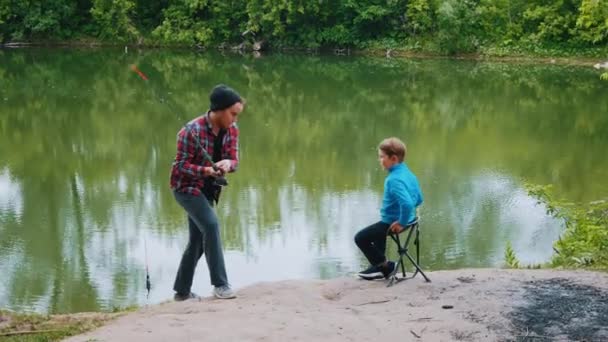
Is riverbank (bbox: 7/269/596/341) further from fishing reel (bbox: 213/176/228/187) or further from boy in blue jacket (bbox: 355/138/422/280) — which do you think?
fishing reel (bbox: 213/176/228/187)

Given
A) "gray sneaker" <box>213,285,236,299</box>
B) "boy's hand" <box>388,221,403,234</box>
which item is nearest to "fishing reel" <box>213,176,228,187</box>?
"gray sneaker" <box>213,285,236,299</box>

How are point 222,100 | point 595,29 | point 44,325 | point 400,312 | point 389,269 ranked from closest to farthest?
point 400,312, point 44,325, point 222,100, point 389,269, point 595,29

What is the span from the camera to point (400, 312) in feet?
16.2

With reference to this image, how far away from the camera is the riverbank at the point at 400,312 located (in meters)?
4.46

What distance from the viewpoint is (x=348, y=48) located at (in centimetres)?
3734

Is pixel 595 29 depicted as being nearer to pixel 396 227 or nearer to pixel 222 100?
pixel 396 227

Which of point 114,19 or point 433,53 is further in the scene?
point 114,19

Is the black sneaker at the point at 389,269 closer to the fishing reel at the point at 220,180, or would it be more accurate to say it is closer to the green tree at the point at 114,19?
the fishing reel at the point at 220,180

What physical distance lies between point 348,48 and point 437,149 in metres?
22.3

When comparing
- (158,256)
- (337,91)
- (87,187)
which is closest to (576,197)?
(158,256)

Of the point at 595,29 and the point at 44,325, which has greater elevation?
the point at 595,29

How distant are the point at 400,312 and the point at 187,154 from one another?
1730 mm

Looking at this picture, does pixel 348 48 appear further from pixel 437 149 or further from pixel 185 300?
pixel 185 300

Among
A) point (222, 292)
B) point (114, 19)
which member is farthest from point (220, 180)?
point (114, 19)
